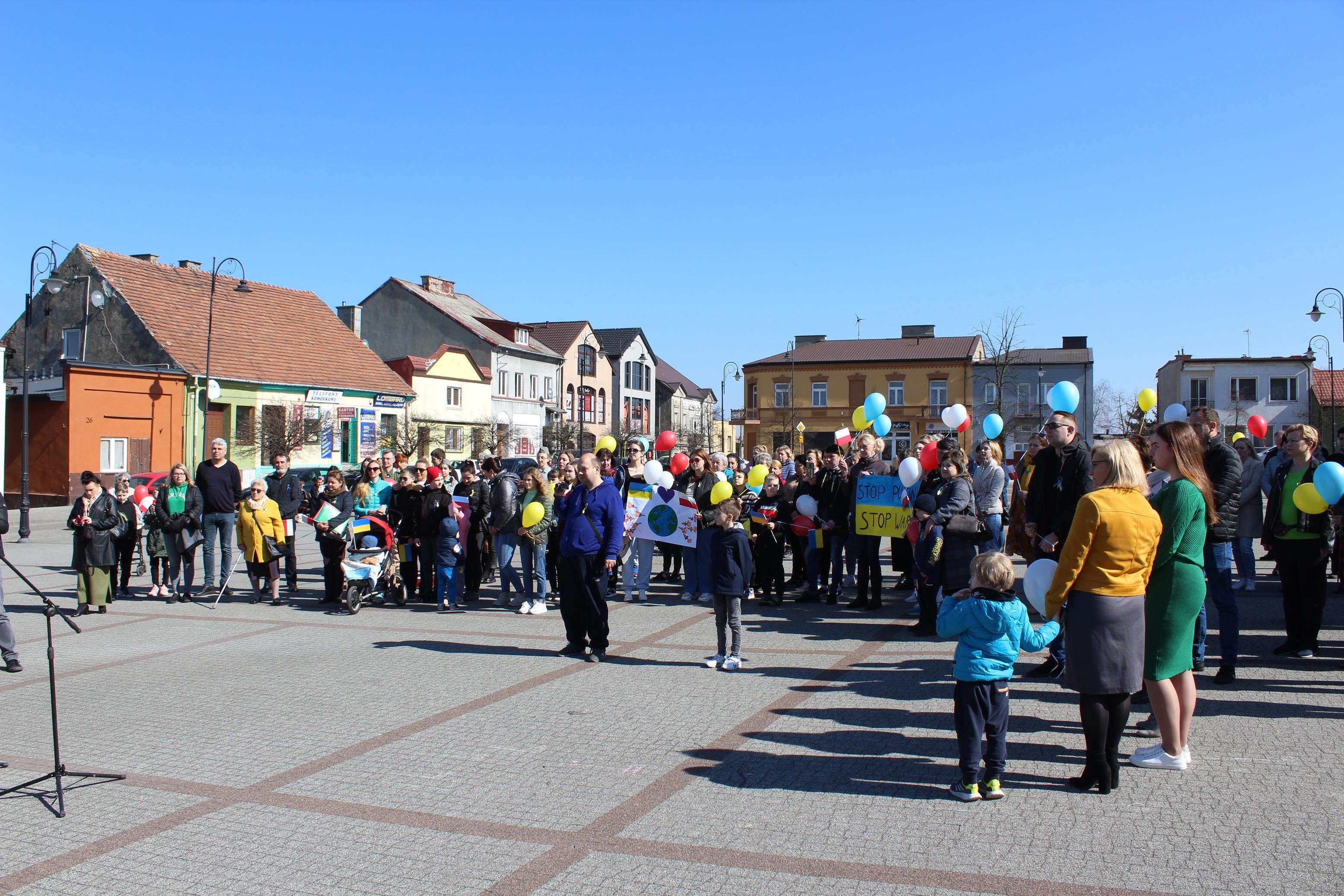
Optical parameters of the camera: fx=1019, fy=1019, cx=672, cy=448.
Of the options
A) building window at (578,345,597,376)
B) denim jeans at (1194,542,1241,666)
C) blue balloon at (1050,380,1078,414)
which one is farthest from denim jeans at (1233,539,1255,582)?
building window at (578,345,597,376)

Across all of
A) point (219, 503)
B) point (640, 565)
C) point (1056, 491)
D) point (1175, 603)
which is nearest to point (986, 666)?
point (1175, 603)

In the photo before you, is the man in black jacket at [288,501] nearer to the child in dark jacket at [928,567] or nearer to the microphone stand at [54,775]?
the microphone stand at [54,775]

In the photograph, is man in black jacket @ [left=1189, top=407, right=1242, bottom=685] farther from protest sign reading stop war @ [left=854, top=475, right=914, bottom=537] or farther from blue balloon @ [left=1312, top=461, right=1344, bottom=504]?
protest sign reading stop war @ [left=854, top=475, right=914, bottom=537]

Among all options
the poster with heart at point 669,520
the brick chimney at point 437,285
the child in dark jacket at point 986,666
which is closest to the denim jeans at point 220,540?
the poster with heart at point 669,520

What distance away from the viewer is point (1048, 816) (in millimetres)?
4848

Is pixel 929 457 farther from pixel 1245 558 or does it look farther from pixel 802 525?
pixel 1245 558

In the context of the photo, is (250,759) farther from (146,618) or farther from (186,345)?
(186,345)

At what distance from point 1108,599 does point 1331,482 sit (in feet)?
11.3

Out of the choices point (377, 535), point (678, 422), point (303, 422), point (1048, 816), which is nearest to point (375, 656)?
point (377, 535)

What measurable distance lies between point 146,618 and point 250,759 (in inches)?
262

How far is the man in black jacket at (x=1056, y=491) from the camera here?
7.52 meters

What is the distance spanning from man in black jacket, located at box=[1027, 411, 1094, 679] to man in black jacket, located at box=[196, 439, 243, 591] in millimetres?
9536

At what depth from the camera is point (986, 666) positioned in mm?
5168

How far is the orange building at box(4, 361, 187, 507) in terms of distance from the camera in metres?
32.3
